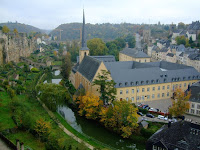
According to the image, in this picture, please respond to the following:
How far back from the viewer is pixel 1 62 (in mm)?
69062

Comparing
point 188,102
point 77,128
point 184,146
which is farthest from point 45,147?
point 188,102

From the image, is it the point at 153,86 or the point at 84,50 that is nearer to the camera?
the point at 153,86

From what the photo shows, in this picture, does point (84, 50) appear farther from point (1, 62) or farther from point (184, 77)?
point (1, 62)

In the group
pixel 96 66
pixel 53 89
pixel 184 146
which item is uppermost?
pixel 96 66

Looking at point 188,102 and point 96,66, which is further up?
point 96,66

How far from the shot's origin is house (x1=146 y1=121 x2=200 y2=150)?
2305cm

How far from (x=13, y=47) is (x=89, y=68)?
46.3 metres

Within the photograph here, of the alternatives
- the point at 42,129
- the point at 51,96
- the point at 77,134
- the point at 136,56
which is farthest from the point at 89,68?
the point at 136,56

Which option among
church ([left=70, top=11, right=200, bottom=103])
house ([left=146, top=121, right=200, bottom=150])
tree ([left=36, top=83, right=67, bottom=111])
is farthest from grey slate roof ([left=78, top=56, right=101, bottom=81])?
house ([left=146, top=121, right=200, bottom=150])

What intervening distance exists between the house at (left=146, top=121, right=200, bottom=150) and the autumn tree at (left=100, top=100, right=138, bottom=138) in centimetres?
507

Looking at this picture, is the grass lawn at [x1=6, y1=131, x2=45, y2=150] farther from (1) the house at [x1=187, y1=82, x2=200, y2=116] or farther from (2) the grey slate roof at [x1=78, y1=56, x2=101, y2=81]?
(1) the house at [x1=187, y1=82, x2=200, y2=116]

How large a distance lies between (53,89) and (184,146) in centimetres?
2338

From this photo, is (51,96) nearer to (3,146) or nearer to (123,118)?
(123,118)

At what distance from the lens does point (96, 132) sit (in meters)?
32.5
